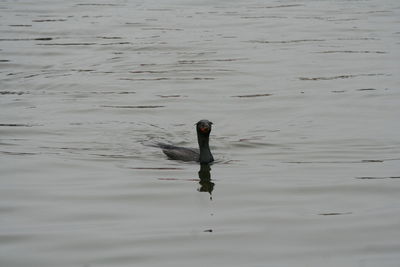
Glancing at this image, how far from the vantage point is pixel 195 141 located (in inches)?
549

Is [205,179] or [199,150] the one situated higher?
[199,150]

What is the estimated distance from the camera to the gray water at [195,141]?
8594 millimetres

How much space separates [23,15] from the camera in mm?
28750

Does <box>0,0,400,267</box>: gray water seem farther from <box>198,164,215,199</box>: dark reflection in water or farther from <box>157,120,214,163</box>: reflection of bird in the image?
<box>157,120,214,163</box>: reflection of bird

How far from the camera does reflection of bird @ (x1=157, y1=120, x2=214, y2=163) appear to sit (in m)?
11.7

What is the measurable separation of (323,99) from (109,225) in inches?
334

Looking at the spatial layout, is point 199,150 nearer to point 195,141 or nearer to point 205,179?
point 205,179

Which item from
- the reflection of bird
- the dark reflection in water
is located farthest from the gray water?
the reflection of bird

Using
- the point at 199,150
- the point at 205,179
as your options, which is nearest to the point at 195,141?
the point at 199,150

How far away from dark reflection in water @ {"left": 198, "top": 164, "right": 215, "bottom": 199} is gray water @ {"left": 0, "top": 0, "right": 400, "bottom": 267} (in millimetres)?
49

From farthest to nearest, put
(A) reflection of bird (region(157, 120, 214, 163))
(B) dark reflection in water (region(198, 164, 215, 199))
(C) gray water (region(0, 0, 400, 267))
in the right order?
(A) reflection of bird (region(157, 120, 214, 163)) → (B) dark reflection in water (region(198, 164, 215, 199)) → (C) gray water (region(0, 0, 400, 267))

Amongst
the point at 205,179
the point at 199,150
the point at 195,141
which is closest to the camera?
the point at 205,179

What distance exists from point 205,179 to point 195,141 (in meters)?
2.54

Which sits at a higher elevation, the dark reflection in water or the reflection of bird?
the reflection of bird
